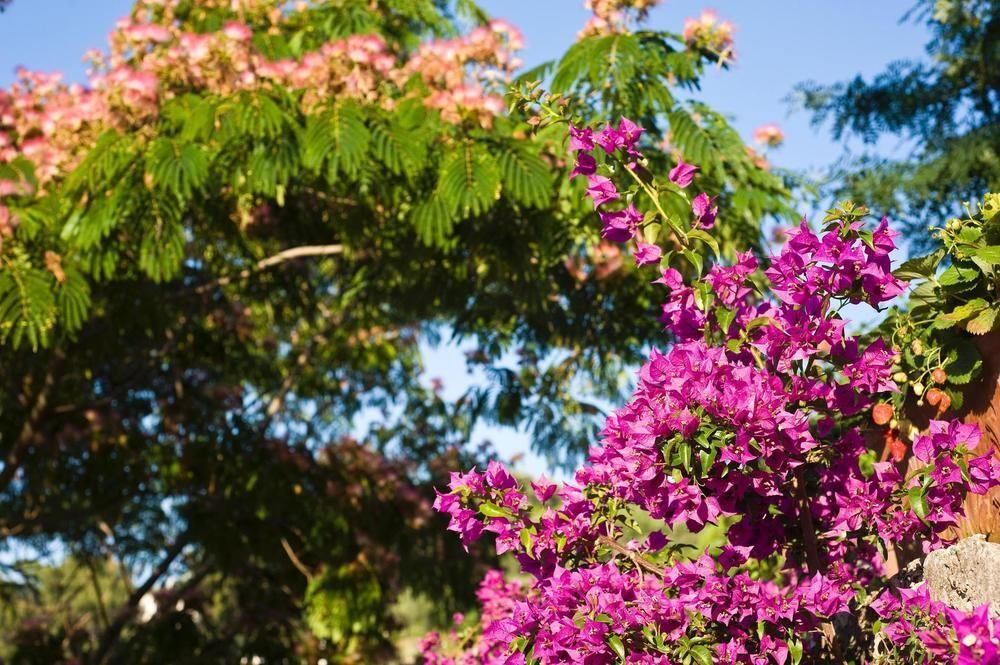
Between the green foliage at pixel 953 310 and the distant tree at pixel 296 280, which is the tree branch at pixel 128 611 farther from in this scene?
the green foliage at pixel 953 310

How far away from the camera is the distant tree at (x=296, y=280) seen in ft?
18.1

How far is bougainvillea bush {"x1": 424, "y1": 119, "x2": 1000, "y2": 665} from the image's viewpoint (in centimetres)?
242

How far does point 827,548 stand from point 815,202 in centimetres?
400

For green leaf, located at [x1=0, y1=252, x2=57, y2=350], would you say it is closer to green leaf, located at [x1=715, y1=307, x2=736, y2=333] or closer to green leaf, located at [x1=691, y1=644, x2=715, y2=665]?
green leaf, located at [x1=715, y1=307, x2=736, y2=333]

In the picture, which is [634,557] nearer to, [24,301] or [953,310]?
[953,310]

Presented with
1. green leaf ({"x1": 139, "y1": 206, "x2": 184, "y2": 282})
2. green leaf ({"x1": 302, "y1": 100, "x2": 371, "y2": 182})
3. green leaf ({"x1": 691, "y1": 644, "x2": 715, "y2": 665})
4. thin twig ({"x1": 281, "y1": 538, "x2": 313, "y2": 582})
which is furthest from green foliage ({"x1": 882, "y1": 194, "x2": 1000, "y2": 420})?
thin twig ({"x1": 281, "y1": 538, "x2": 313, "y2": 582})

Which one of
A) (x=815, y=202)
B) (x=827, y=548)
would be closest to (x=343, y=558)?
(x=815, y=202)

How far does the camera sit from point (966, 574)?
8.65ft

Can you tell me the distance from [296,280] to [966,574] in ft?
22.3

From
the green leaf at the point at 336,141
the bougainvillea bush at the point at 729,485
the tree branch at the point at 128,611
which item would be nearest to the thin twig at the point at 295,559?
A: the tree branch at the point at 128,611

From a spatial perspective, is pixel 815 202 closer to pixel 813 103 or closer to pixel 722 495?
pixel 722 495

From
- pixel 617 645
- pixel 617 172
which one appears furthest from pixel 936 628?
pixel 617 172

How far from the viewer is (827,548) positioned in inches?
115

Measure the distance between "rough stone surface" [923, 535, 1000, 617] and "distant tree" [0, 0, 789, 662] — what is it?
1508mm
